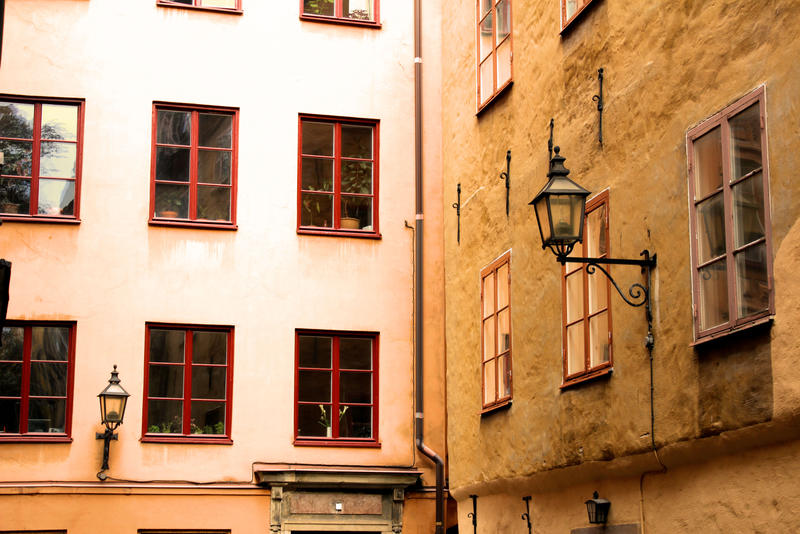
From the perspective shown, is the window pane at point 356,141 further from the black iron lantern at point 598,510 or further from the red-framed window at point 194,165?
the black iron lantern at point 598,510

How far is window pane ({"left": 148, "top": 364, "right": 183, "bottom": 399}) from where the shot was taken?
15766 millimetres

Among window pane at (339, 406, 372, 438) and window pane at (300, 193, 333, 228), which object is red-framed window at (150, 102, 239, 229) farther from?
window pane at (339, 406, 372, 438)

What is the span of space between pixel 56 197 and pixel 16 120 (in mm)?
1132

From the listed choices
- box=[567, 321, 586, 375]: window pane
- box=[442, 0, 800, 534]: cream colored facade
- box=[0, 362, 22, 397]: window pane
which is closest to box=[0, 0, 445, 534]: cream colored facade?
box=[0, 362, 22, 397]: window pane

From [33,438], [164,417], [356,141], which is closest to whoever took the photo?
[33,438]

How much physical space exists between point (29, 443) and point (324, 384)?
12.3ft

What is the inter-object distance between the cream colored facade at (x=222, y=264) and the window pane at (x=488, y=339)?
3.94 meters

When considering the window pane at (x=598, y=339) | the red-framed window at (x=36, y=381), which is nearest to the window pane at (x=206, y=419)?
the red-framed window at (x=36, y=381)

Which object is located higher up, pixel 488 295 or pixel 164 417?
pixel 488 295

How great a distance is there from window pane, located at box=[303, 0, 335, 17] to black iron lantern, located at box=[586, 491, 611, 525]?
393 inches

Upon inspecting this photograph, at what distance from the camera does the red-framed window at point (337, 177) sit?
16.8 metres

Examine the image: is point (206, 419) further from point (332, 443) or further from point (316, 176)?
point (316, 176)

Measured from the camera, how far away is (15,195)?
16.0m

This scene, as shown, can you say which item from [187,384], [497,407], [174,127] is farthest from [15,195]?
[497,407]
